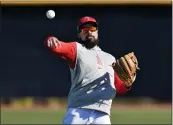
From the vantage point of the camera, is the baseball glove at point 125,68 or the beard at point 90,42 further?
the baseball glove at point 125,68

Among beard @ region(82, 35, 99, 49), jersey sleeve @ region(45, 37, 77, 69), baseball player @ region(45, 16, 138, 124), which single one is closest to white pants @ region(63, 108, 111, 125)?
baseball player @ region(45, 16, 138, 124)

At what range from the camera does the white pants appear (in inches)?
208

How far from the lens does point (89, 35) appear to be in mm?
5465

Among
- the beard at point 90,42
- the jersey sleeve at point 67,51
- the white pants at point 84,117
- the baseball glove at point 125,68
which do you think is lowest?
the white pants at point 84,117

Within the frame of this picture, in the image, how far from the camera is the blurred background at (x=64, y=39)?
573 inches

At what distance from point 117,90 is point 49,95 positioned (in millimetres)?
9826

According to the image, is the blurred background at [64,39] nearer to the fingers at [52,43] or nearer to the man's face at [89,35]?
the man's face at [89,35]

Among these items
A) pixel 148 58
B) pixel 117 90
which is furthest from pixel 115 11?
pixel 117 90

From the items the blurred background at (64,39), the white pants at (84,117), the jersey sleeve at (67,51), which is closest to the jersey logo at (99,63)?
the jersey sleeve at (67,51)

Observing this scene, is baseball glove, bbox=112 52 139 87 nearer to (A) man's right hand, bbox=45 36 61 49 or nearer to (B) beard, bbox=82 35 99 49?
(B) beard, bbox=82 35 99 49

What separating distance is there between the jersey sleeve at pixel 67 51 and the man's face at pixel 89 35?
16cm

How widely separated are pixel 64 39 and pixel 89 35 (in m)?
8.78

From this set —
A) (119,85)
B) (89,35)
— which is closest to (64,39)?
(119,85)

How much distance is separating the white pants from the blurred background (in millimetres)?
8767
